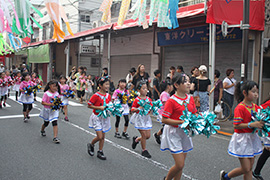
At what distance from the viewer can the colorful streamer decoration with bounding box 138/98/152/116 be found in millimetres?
5570

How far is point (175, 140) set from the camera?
3715 millimetres

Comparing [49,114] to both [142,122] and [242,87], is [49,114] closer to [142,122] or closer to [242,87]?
[142,122]

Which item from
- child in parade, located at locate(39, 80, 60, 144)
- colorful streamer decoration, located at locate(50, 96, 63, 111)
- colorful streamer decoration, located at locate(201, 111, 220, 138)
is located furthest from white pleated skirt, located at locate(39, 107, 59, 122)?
colorful streamer decoration, located at locate(201, 111, 220, 138)

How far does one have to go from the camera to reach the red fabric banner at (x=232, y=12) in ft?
29.9

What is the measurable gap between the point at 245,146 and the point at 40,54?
1050 inches

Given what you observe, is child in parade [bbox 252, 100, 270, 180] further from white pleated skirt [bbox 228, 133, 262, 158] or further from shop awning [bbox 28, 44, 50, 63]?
shop awning [bbox 28, 44, 50, 63]

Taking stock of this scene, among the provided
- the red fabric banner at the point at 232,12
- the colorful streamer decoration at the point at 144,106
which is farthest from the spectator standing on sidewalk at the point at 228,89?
the colorful streamer decoration at the point at 144,106

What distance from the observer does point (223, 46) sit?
40.3 ft

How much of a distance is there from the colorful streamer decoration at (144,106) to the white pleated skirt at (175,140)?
5.72ft

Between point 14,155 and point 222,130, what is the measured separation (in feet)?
19.5

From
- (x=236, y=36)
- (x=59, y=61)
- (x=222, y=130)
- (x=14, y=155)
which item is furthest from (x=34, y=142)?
(x=59, y=61)

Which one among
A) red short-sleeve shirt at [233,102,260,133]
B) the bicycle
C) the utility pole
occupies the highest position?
the utility pole

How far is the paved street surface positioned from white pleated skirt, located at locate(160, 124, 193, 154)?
38.8 inches

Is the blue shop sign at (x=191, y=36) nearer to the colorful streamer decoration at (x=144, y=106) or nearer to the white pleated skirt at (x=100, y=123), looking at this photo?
the colorful streamer decoration at (x=144, y=106)
